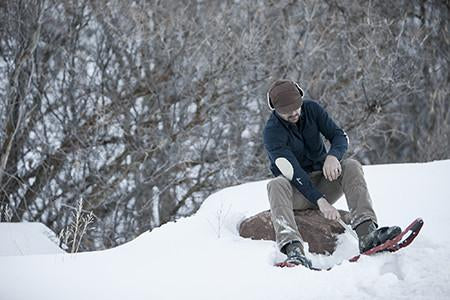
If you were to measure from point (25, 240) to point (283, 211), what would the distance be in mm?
2937

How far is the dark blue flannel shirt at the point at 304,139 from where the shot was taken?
3.21m

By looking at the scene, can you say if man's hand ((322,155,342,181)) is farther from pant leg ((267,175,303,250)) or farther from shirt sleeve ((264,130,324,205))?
pant leg ((267,175,303,250))

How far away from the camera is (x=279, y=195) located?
3.09 m

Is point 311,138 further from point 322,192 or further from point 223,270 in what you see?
point 223,270

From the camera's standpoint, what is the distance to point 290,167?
312cm

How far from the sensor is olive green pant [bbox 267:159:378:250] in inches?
115

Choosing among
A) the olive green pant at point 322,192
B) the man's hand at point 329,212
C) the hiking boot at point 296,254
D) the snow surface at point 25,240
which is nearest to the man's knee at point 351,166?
the olive green pant at point 322,192

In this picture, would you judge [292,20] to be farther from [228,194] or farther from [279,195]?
[279,195]

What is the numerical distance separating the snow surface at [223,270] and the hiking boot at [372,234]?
0.28 feet

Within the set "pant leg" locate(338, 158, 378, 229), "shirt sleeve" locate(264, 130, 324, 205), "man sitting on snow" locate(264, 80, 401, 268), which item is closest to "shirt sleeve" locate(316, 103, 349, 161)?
"man sitting on snow" locate(264, 80, 401, 268)

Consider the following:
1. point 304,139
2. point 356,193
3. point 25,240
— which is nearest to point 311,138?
point 304,139

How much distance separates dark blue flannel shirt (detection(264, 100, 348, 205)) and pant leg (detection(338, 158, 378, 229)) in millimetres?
113

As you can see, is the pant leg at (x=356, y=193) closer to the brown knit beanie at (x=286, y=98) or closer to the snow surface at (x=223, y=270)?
the snow surface at (x=223, y=270)

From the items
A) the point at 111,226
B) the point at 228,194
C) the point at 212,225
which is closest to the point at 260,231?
the point at 212,225
